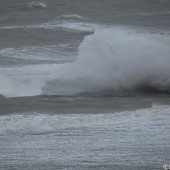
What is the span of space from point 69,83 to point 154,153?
22.4 feet

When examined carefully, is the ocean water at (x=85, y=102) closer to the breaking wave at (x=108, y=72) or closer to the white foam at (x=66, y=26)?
the breaking wave at (x=108, y=72)

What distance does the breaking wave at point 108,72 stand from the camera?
15305 mm

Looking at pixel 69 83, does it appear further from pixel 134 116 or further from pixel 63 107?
pixel 134 116

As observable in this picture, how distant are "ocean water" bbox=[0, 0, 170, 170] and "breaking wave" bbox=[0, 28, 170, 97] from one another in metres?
0.02

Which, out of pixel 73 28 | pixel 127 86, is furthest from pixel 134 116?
pixel 73 28

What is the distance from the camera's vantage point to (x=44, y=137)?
10398 millimetres

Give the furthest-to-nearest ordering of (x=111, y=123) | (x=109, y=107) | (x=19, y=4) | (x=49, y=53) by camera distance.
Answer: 1. (x=19, y=4)
2. (x=49, y=53)
3. (x=109, y=107)
4. (x=111, y=123)

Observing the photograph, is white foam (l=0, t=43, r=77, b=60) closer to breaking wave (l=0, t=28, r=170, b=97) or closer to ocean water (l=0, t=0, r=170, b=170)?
ocean water (l=0, t=0, r=170, b=170)

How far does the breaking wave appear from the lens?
15305 millimetres

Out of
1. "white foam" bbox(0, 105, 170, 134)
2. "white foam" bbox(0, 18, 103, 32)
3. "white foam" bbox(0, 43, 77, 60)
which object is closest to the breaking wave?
"white foam" bbox(0, 105, 170, 134)

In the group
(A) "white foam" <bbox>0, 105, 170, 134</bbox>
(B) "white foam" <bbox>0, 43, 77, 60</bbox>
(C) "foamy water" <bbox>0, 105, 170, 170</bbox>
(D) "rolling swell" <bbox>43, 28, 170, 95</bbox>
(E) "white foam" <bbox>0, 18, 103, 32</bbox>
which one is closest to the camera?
(C) "foamy water" <bbox>0, 105, 170, 170</bbox>

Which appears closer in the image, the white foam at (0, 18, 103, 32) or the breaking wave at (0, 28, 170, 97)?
the breaking wave at (0, 28, 170, 97)

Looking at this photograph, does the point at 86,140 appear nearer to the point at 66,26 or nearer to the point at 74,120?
the point at 74,120

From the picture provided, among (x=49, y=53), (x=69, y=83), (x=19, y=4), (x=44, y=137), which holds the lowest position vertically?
(x=19, y=4)
